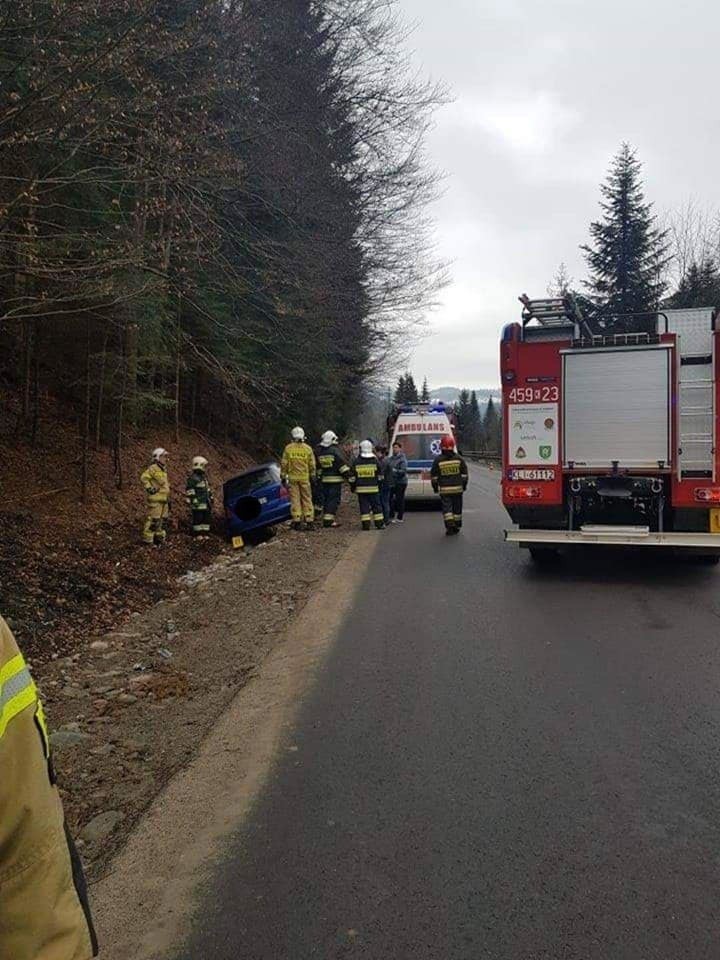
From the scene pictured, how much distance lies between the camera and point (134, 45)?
8047 mm

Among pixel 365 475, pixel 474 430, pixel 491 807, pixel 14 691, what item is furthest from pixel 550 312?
pixel 474 430

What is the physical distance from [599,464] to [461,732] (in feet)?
20.0

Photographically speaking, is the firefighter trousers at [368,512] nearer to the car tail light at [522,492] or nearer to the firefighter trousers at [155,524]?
the firefighter trousers at [155,524]

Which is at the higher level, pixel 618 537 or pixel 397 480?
pixel 397 480

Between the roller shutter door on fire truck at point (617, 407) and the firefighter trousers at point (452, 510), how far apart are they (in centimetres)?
441

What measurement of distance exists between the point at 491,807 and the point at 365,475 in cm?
1153

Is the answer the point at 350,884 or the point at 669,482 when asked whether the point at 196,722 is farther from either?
the point at 669,482

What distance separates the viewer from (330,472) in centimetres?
1562

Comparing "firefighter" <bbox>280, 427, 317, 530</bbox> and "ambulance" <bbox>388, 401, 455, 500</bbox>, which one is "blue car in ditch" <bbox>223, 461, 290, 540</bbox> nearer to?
"firefighter" <bbox>280, 427, 317, 530</bbox>

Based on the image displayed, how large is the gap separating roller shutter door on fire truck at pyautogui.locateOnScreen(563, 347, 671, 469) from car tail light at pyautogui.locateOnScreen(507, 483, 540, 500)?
0.57 m

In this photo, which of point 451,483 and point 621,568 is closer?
point 621,568

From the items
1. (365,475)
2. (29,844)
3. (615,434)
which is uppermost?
(615,434)

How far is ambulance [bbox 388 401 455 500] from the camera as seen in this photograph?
19.6 m

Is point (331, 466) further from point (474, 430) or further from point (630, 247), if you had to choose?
point (474, 430)
